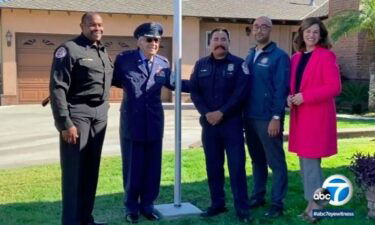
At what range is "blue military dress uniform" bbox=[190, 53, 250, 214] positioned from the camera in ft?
17.1

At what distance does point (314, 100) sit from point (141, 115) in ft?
5.79

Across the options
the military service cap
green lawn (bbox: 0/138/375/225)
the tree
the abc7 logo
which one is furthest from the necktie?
the tree

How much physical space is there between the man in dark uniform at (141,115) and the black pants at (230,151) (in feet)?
1.79

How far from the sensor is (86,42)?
474 cm

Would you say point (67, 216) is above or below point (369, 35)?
below

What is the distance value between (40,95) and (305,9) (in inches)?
553

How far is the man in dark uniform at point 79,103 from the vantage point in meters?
4.52

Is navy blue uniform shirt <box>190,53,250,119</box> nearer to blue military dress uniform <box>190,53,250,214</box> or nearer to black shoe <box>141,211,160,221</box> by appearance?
blue military dress uniform <box>190,53,250,214</box>

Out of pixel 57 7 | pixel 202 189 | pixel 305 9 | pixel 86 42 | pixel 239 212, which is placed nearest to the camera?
pixel 86 42

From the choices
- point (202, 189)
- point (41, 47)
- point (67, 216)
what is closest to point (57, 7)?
point (41, 47)

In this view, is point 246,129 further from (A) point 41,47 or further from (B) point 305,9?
(B) point 305,9

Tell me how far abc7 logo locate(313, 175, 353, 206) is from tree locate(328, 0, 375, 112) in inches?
492

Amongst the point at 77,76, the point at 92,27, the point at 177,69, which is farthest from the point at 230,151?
the point at 92,27

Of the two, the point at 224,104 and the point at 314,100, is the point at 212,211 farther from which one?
the point at 314,100
